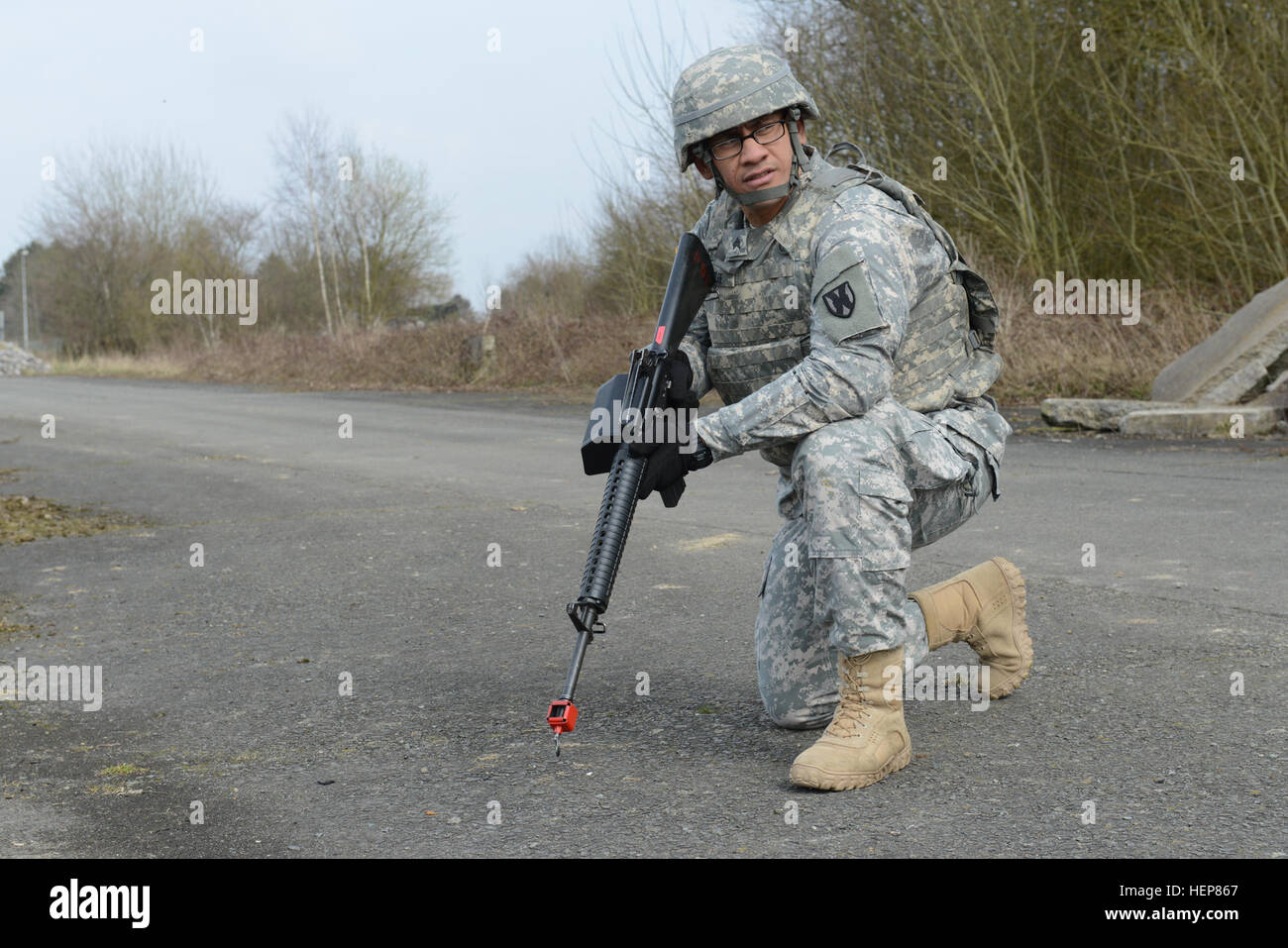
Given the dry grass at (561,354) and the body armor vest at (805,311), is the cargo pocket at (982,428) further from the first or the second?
the dry grass at (561,354)

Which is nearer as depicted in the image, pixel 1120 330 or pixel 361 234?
pixel 1120 330

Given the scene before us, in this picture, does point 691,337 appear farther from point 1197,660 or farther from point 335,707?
point 1197,660

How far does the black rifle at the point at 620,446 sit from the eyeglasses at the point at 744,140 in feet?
0.93

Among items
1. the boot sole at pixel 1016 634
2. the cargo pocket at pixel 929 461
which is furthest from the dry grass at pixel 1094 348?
the cargo pocket at pixel 929 461

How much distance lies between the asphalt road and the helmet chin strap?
1.39 m

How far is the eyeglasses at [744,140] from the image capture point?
3.31 m

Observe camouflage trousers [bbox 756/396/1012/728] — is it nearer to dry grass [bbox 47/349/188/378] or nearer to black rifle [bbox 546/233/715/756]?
black rifle [bbox 546/233/715/756]

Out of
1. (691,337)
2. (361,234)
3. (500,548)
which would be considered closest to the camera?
(691,337)

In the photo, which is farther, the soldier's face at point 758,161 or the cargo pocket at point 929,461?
the soldier's face at point 758,161

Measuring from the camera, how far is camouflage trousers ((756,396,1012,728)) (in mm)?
3041

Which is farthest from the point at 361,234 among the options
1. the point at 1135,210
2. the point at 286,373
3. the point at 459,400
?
the point at 1135,210

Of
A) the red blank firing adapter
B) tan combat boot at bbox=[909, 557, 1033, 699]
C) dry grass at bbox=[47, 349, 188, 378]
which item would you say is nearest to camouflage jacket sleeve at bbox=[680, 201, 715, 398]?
tan combat boot at bbox=[909, 557, 1033, 699]

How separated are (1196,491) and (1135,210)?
31.8ft

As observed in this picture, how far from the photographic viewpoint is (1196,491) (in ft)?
24.9
